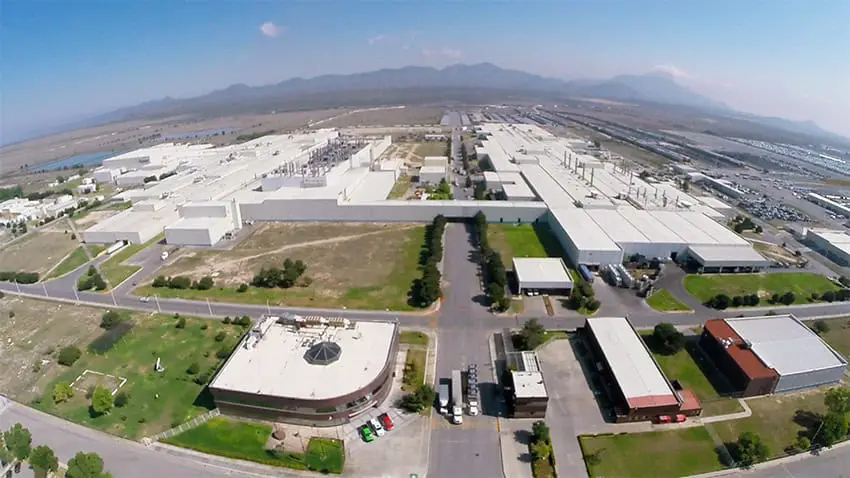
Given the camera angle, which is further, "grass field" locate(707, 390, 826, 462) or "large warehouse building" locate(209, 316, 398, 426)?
"large warehouse building" locate(209, 316, 398, 426)

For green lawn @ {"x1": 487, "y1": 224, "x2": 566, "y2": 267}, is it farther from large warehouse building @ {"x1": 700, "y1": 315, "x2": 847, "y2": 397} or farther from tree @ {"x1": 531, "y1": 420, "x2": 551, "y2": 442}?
tree @ {"x1": 531, "y1": 420, "x2": 551, "y2": 442}

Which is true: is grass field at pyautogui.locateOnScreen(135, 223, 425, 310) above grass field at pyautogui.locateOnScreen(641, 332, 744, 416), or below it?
above

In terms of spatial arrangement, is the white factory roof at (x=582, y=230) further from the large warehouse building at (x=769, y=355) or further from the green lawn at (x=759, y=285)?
the large warehouse building at (x=769, y=355)

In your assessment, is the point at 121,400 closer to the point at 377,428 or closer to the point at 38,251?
the point at 377,428

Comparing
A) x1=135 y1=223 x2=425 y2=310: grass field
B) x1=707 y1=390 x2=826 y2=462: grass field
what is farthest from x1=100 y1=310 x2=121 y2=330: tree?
x1=707 y1=390 x2=826 y2=462: grass field

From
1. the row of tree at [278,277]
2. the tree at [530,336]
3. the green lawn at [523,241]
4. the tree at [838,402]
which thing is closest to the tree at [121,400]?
the row of tree at [278,277]

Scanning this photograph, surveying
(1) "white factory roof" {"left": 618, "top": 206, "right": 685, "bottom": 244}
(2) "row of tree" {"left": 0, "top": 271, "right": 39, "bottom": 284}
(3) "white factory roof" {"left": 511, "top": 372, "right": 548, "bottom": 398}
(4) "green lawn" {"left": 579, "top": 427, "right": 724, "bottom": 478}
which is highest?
(1) "white factory roof" {"left": 618, "top": 206, "right": 685, "bottom": 244}

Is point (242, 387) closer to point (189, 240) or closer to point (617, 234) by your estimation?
point (189, 240)
